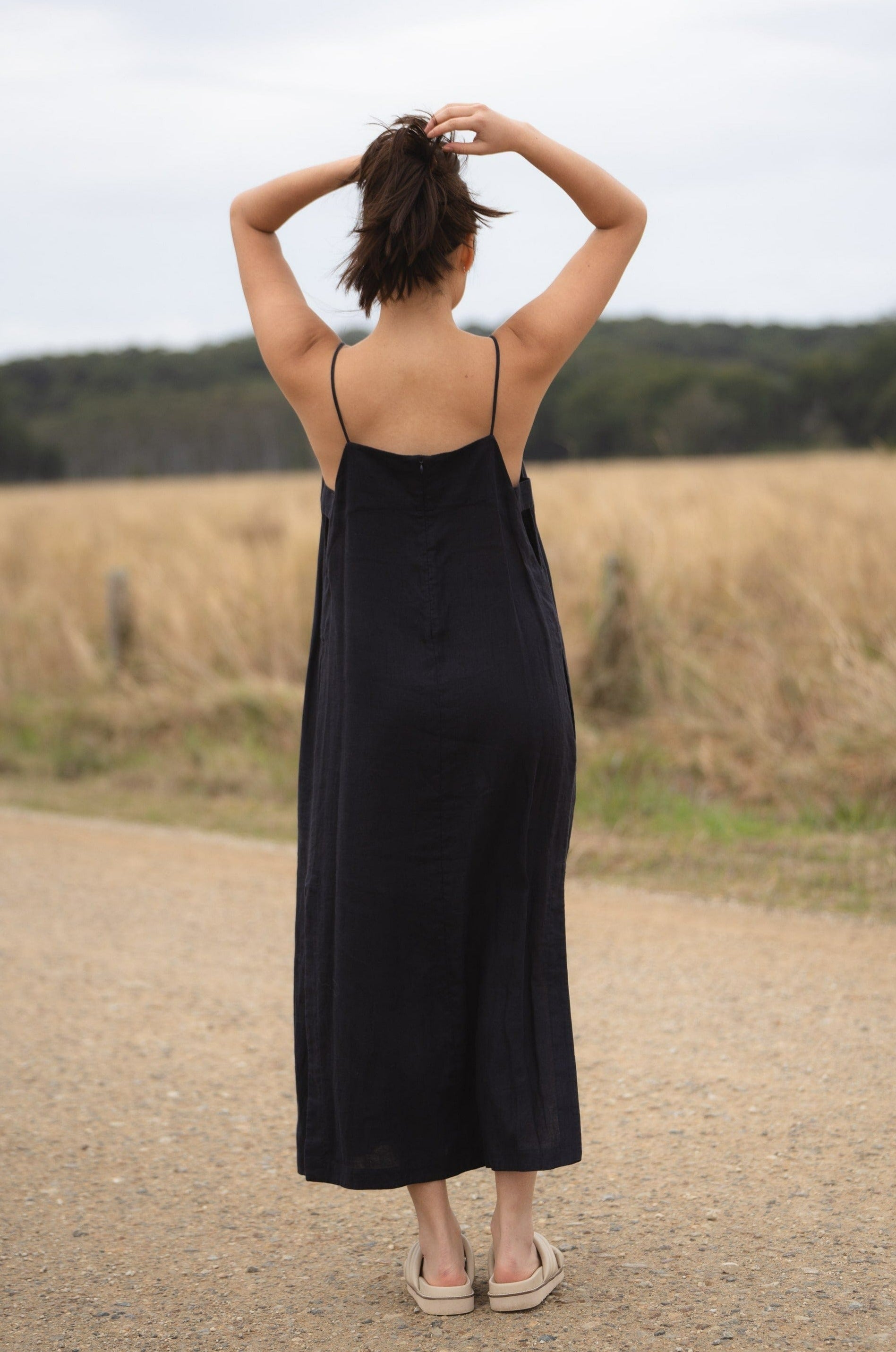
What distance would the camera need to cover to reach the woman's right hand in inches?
79.5

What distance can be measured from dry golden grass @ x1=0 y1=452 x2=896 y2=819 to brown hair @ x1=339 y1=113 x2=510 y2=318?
451 centimetres

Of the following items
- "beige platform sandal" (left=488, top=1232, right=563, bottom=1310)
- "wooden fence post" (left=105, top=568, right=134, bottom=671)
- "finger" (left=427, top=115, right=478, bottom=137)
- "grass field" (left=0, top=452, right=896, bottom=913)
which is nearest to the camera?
"finger" (left=427, top=115, right=478, bottom=137)

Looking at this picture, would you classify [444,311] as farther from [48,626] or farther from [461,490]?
[48,626]

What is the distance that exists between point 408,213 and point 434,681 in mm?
761

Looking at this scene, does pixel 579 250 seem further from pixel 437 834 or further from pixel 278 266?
pixel 437 834

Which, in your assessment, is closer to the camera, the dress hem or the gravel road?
the dress hem

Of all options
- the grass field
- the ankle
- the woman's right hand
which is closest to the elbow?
the woman's right hand

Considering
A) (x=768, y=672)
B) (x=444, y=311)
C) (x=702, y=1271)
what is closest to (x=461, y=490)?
(x=444, y=311)

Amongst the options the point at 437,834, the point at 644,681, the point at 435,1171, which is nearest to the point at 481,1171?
the point at 435,1171

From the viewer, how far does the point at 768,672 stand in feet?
23.9

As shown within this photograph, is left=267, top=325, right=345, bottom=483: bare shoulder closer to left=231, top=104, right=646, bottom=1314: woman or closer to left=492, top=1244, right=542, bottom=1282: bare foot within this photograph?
left=231, top=104, right=646, bottom=1314: woman

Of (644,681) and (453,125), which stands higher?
(453,125)

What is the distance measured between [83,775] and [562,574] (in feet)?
13.1

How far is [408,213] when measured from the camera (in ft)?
6.59
